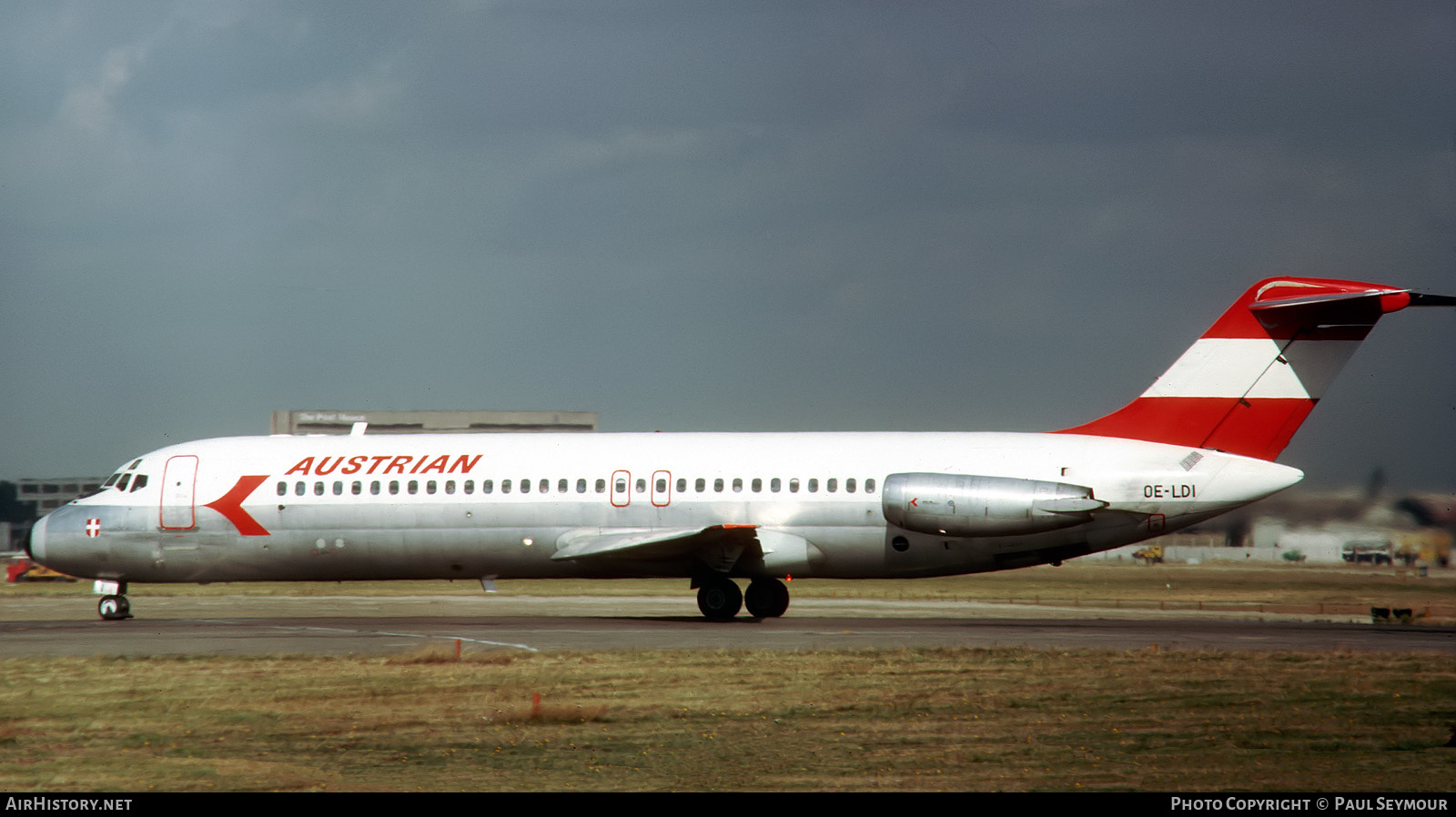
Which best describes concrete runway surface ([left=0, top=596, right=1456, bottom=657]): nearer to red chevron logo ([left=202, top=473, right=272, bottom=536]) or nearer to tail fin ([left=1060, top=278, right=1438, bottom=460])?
red chevron logo ([left=202, top=473, right=272, bottom=536])

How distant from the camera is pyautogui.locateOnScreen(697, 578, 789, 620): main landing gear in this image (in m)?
26.6

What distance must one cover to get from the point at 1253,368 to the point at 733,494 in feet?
33.0

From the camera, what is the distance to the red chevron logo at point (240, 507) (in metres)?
27.9

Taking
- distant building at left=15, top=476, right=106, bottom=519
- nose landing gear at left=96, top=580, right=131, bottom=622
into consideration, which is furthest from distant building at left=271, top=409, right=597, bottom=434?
nose landing gear at left=96, top=580, right=131, bottom=622

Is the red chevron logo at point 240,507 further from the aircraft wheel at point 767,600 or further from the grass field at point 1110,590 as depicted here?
the aircraft wheel at point 767,600

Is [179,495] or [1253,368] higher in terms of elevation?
[1253,368]

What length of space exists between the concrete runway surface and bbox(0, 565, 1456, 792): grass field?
1606mm

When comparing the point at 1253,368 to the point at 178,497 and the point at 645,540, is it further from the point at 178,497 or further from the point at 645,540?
the point at 178,497

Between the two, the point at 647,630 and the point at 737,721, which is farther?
the point at 647,630

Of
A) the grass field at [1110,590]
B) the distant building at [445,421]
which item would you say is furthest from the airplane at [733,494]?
the distant building at [445,421]

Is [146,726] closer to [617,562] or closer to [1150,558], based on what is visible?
[617,562]

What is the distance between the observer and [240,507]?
27922mm

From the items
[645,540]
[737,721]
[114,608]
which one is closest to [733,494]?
[645,540]
